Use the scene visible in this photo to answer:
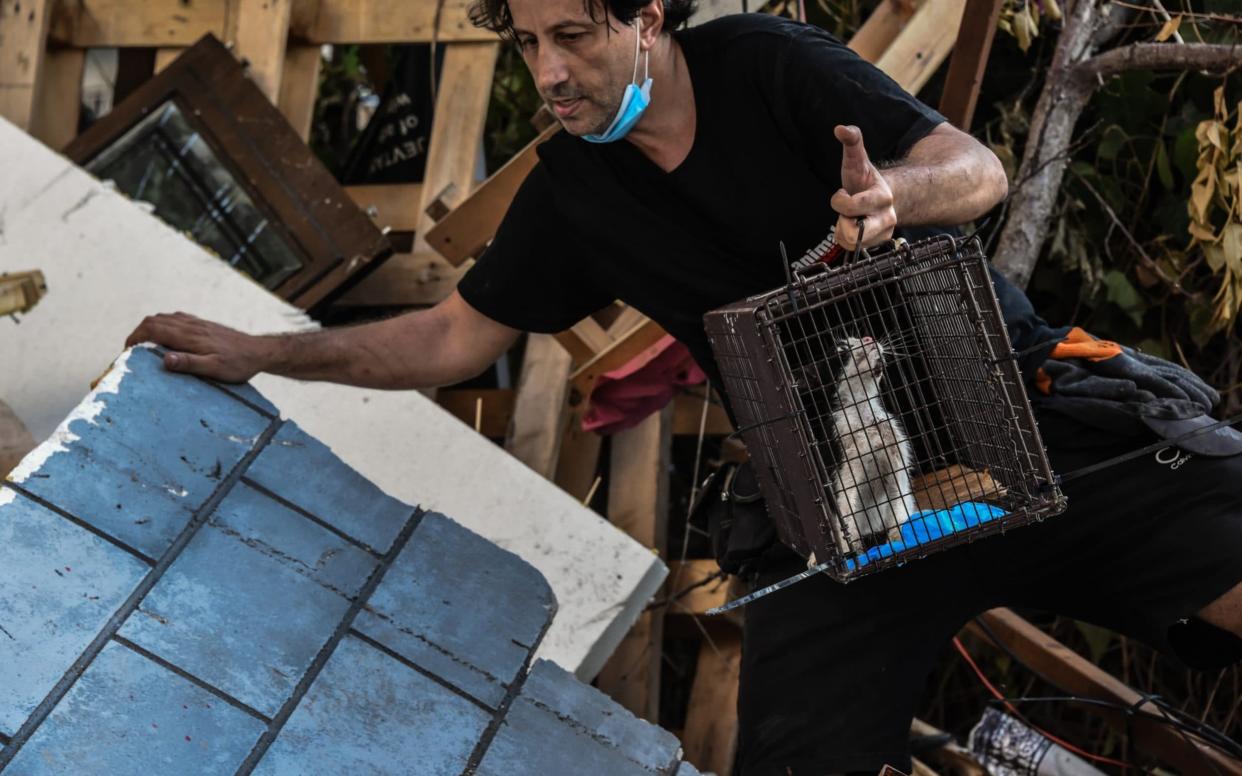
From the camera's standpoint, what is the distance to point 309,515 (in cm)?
212

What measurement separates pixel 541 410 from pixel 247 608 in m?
2.06

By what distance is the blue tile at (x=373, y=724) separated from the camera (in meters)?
1.82

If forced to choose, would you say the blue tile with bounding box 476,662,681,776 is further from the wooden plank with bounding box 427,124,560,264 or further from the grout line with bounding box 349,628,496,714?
the wooden plank with bounding box 427,124,560,264

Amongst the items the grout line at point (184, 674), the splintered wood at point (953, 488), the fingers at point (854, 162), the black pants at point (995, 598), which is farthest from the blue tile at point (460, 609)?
the fingers at point (854, 162)

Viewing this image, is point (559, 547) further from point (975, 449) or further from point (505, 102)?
point (505, 102)

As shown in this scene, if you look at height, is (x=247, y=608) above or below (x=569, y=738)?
above

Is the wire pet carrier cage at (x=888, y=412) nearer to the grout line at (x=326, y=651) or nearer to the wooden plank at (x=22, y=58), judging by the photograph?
the grout line at (x=326, y=651)

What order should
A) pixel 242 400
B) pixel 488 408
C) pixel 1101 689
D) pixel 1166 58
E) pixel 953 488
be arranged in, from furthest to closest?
1. pixel 488 408
2. pixel 1166 58
3. pixel 1101 689
4. pixel 242 400
5. pixel 953 488

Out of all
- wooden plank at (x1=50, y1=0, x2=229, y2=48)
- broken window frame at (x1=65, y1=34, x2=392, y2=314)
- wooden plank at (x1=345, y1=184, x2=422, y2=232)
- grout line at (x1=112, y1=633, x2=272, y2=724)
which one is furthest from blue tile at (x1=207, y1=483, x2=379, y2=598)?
wooden plank at (x1=50, y1=0, x2=229, y2=48)

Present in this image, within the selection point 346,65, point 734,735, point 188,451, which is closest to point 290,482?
point 188,451

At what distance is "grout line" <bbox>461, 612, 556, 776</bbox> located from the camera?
6.30 feet

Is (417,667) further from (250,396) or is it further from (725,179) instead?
(725,179)

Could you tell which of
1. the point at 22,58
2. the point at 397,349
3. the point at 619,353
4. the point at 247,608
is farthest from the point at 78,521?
the point at 22,58

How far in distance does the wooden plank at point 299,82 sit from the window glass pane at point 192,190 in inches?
19.3
